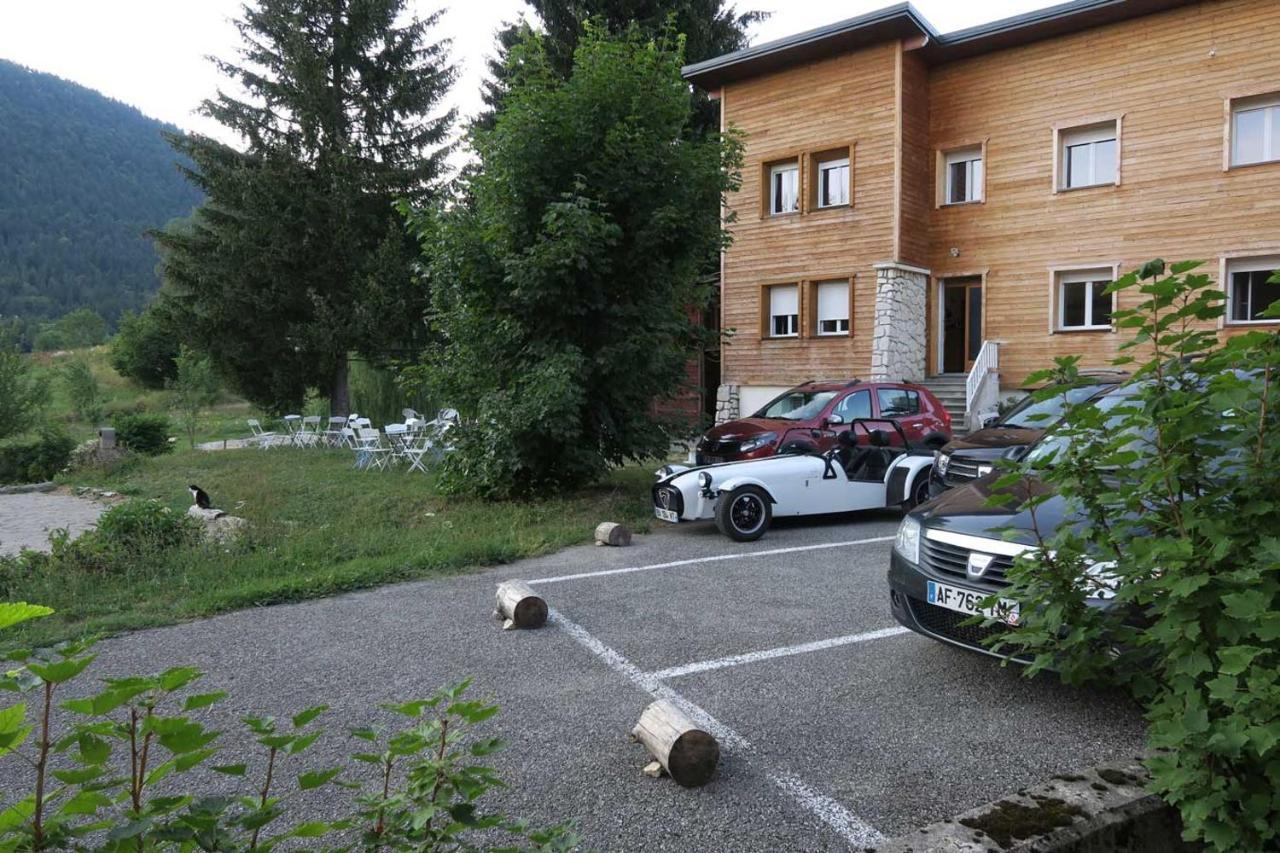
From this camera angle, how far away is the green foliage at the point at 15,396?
1786cm

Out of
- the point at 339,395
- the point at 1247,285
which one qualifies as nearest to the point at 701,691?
the point at 1247,285

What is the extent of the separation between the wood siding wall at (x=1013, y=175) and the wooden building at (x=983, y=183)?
1.5 inches

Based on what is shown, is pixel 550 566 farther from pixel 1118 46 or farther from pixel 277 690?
pixel 1118 46

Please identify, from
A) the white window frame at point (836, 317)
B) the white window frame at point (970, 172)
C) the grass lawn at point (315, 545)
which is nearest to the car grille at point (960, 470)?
the grass lawn at point (315, 545)

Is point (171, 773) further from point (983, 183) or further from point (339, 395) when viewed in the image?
point (339, 395)

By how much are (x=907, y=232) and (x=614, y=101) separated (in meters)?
11.0

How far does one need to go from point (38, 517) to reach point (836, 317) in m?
16.3

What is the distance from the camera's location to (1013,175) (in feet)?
61.6

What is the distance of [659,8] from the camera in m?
24.2

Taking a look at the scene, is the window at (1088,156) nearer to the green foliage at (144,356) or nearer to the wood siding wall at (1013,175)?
the wood siding wall at (1013,175)

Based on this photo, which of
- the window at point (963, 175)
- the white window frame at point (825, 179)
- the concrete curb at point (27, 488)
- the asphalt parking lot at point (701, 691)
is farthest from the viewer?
the white window frame at point (825, 179)

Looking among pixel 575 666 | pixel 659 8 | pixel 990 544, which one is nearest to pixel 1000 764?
pixel 990 544

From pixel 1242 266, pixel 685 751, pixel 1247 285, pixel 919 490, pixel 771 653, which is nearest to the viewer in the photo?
pixel 685 751

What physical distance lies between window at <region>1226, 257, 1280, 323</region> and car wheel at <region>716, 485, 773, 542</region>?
1273cm
